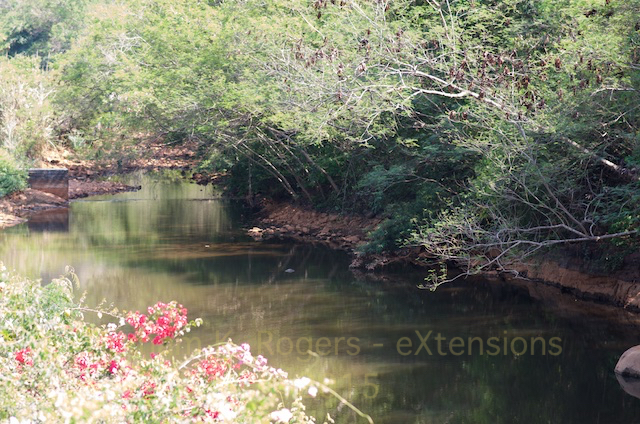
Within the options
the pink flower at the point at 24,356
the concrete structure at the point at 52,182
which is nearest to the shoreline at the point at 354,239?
the concrete structure at the point at 52,182

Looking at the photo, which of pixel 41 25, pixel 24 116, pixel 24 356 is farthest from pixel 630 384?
pixel 41 25

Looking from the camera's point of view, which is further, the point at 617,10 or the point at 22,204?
the point at 22,204

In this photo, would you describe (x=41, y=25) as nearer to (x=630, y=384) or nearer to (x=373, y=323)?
(x=373, y=323)

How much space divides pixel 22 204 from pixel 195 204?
18.3 ft

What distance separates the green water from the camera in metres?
9.59

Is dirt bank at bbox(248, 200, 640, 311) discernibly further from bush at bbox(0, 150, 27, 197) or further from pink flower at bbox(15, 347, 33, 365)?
pink flower at bbox(15, 347, 33, 365)

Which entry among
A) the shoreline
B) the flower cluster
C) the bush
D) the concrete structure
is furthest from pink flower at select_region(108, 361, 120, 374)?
the concrete structure

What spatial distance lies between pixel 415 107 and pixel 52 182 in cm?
1597

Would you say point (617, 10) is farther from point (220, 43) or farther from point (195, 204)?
point (195, 204)

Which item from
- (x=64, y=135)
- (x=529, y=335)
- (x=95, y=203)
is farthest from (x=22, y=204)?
(x=529, y=335)

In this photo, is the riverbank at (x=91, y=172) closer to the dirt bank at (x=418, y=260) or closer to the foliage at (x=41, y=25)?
the dirt bank at (x=418, y=260)

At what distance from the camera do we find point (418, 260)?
57.6 feet

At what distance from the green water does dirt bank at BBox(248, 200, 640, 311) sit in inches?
19.0

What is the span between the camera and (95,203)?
93.2ft
